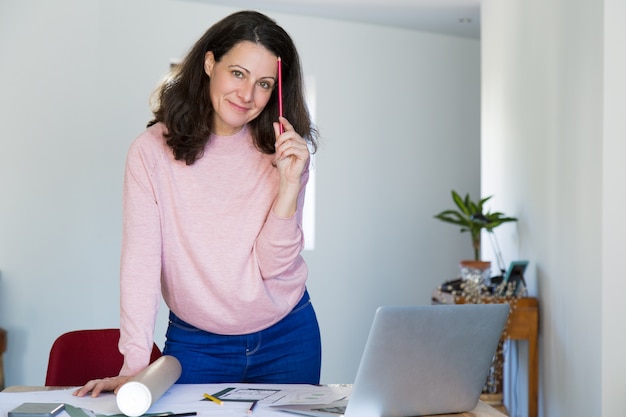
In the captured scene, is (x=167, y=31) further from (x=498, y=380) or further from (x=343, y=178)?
(x=498, y=380)

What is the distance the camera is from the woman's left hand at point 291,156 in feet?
5.87

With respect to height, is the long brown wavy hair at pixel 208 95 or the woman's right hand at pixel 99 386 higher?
the long brown wavy hair at pixel 208 95

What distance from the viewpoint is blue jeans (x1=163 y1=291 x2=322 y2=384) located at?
1.83 m

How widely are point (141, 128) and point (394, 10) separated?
6.18 feet

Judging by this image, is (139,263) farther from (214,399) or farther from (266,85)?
(266,85)

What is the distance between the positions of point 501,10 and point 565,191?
1737mm

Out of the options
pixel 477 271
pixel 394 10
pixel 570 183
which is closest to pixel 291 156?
pixel 570 183

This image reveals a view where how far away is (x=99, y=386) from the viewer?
1.59 metres

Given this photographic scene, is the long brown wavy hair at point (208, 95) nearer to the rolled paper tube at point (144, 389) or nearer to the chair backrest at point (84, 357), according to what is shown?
the rolled paper tube at point (144, 389)

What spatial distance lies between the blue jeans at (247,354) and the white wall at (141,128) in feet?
11.2

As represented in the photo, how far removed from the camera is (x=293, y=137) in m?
1.81

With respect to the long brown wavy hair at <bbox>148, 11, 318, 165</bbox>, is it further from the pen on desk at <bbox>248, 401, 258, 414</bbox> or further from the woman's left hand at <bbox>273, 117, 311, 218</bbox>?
the pen on desk at <bbox>248, 401, 258, 414</bbox>

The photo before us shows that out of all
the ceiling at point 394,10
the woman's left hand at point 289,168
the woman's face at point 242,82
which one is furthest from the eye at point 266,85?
the ceiling at point 394,10

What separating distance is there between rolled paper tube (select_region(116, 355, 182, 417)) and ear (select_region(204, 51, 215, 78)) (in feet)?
2.31
